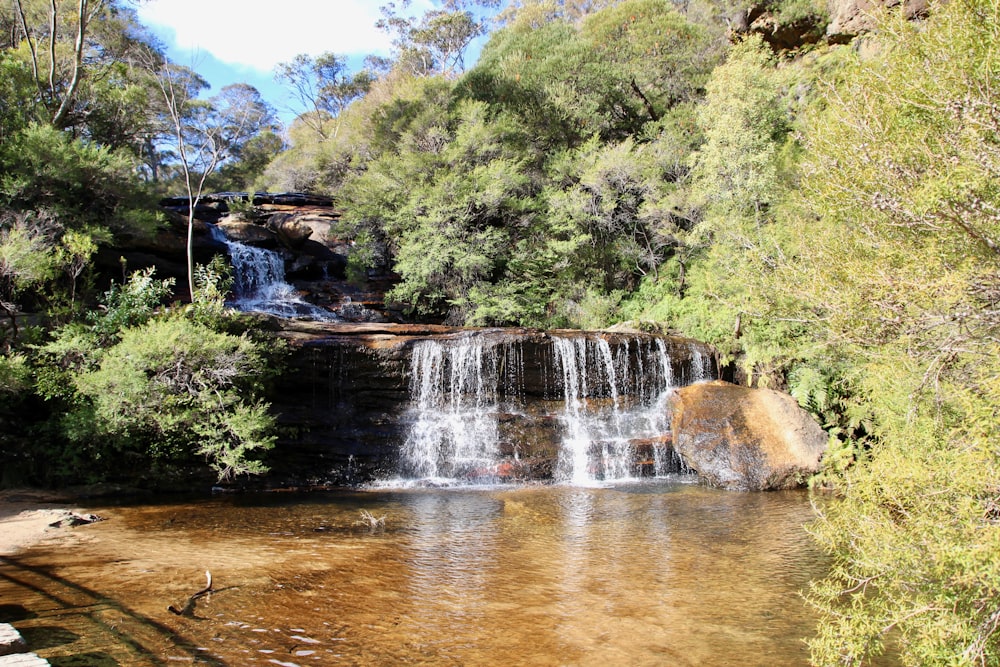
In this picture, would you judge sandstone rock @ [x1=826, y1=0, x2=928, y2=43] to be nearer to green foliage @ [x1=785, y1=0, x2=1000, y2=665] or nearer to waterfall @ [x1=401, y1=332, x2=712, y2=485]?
waterfall @ [x1=401, y1=332, x2=712, y2=485]

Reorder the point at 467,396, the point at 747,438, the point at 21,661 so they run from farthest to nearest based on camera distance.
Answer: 1. the point at 467,396
2. the point at 747,438
3. the point at 21,661

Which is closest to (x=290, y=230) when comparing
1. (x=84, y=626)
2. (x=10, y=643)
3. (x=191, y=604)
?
(x=191, y=604)

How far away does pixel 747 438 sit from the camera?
1092 centimetres

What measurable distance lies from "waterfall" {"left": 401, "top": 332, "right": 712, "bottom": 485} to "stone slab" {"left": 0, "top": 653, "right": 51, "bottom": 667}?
846 cm

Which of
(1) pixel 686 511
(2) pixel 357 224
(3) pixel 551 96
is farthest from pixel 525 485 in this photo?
(3) pixel 551 96

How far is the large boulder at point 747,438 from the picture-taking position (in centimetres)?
1047

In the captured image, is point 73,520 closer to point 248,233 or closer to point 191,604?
point 191,604

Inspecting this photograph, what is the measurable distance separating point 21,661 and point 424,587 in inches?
130

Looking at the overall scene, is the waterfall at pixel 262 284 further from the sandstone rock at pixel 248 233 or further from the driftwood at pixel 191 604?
the driftwood at pixel 191 604

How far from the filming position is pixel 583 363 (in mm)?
13297

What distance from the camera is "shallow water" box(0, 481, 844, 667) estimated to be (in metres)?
4.37

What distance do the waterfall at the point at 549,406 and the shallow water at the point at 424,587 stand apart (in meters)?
2.68

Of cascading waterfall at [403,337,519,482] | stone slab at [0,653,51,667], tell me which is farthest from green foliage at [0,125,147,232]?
stone slab at [0,653,51,667]

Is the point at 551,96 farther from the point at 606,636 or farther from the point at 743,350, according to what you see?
the point at 606,636
